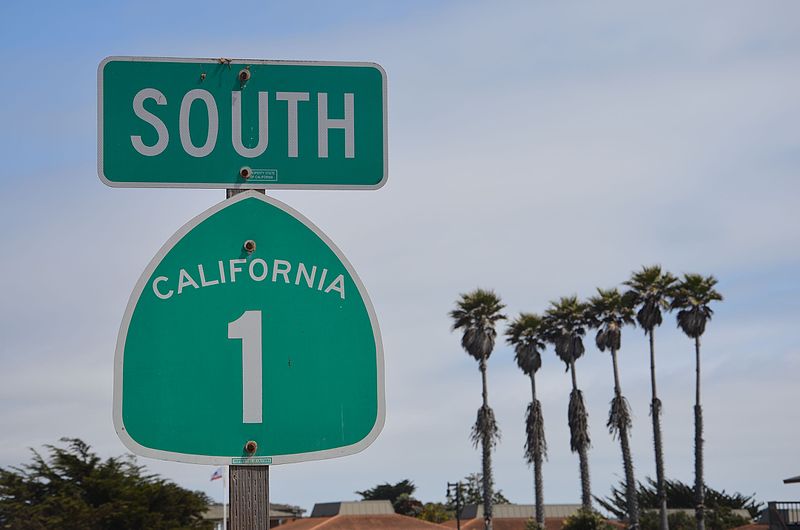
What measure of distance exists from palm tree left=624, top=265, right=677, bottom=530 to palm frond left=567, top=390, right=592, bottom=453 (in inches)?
249

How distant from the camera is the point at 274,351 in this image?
3.09 metres

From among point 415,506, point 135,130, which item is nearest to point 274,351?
point 135,130

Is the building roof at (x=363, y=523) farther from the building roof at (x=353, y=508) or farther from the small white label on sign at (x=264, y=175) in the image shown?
the small white label on sign at (x=264, y=175)

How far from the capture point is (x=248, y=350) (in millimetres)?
3074

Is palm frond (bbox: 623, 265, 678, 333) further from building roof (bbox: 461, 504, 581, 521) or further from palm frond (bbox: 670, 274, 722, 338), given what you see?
building roof (bbox: 461, 504, 581, 521)

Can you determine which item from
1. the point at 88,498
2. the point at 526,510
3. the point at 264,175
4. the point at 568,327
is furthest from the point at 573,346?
the point at 264,175

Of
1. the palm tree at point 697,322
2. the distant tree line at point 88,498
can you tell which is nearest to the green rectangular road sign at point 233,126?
the distant tree line at point 88,498

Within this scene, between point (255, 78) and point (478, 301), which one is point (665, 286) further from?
point (255, 78)

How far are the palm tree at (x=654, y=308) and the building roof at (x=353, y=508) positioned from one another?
66.3 feet

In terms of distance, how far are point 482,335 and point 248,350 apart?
65422 millimetres

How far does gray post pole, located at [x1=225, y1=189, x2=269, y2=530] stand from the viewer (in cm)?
305

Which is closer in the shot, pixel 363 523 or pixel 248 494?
pixel 248 494

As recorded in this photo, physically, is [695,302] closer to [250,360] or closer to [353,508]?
[353,508]

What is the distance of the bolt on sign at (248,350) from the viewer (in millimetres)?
3037
